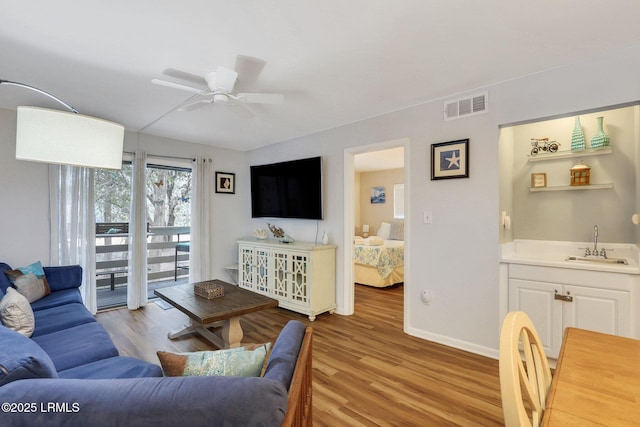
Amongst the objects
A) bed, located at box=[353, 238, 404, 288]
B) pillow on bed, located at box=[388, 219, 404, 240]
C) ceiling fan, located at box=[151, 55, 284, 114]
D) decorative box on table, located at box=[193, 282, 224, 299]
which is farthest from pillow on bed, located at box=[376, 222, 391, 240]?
ceiling fan, located at box=[151, 55, 284, 114]

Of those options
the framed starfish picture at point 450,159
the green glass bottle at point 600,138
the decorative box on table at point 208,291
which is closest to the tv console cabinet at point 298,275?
the decorative box on table at point 208,291

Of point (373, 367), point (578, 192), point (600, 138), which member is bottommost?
point (373, 367)

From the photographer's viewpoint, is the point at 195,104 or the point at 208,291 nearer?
the point at 195,104

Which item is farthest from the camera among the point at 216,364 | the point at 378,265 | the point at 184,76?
the point at 378,265

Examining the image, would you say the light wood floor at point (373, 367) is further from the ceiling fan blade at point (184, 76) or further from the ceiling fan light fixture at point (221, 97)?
the ceiling fan blade at point (184, 76)

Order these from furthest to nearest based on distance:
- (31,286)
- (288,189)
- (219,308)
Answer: (288,189) < (31,286) < (219,308)

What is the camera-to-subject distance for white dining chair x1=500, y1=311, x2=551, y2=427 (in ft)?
2.32

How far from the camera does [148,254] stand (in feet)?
14.4

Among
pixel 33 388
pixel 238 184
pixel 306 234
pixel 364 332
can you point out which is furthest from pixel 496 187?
pixel 238 184

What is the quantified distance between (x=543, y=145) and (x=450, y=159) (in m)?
1.00

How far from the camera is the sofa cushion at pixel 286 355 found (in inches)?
38.3

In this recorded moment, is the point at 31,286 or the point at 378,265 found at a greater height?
the point at 31,286

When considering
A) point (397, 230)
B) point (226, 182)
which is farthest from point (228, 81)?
point (397, 230)

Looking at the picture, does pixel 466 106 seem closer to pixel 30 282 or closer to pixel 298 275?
pixel 298 275
